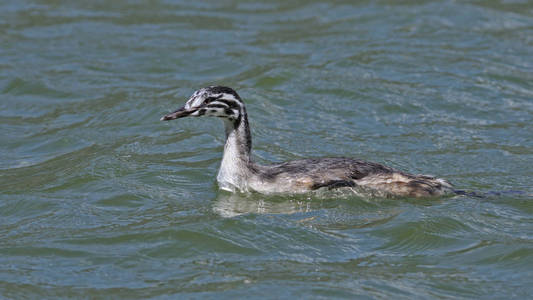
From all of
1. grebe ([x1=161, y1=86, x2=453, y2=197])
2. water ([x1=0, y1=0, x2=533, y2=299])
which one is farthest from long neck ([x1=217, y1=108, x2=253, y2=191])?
water ([x1=0, y1=0, x2=533, y2=299])

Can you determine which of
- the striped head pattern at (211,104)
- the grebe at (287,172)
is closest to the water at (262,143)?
the grebe at (287,172)

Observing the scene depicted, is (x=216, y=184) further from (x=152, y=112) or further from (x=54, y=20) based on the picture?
(x=54, y=20)

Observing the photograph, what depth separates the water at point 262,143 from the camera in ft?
33.5

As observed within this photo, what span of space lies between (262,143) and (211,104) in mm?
3295

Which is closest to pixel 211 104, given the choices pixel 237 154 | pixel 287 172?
pixel 237 154

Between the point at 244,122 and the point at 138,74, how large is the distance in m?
6.64

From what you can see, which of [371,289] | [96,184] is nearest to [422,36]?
[96,184]

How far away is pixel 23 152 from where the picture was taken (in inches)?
585

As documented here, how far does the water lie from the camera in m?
10.2

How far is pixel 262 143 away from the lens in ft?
49.8

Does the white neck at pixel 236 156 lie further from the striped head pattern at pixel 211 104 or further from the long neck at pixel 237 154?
the striped head pattern at pixel 211 104

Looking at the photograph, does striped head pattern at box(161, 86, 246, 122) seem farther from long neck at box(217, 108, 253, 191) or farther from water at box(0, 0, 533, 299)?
water at box(0, 0, 533, 299)

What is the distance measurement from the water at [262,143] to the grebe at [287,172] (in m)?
0.20

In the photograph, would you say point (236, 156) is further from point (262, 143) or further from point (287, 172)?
point (262, 143)
